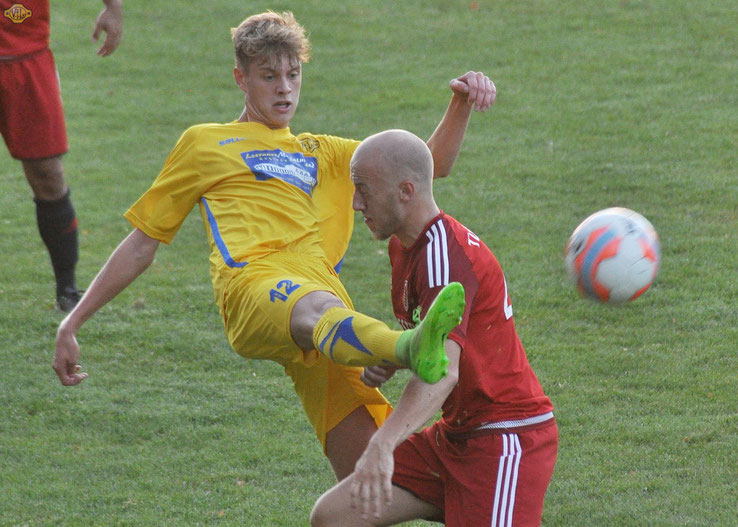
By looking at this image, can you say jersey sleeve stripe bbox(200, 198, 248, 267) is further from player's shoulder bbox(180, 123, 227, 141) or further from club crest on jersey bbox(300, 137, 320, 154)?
club crest on jersey bbox(300, 137, 320, 154)

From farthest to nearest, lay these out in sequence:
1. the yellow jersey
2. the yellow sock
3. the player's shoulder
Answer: the player's shoulder < the yellow jersey < the yellow sock

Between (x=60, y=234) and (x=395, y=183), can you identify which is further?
(x=60, y=234)

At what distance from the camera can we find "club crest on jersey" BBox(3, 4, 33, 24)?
23.3ft

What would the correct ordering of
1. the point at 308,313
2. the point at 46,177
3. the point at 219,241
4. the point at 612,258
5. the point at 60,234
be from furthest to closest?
the point at 60,234 < the point at 46,177 < the point at 612,258 < the point at 219,241 < the point at 308,313

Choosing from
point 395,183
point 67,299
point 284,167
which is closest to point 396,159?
point 395,183

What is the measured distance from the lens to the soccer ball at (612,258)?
4902 mm

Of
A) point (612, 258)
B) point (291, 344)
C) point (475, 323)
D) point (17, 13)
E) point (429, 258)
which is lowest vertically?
point (291, 344)

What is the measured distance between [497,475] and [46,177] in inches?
186

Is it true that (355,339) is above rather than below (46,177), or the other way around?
above

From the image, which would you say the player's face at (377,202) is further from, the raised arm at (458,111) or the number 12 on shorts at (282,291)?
the raised arm at (458,111)

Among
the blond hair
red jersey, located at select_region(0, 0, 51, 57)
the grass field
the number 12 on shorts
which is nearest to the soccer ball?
the grass field

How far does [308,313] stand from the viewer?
13.3ft

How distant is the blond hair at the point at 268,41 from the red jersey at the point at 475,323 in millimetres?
1306

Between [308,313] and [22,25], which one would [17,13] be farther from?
[308,313]
